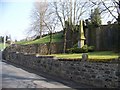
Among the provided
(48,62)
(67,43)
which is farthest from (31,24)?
(48,62)

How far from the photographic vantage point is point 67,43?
126 ft

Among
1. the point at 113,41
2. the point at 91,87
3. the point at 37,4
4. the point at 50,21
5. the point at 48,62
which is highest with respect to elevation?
the point at 37,4

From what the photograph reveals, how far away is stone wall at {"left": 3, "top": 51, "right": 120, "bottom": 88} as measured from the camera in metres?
13.4

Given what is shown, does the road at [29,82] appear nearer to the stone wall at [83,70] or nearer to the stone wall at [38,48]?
the stone wall at [83,70]

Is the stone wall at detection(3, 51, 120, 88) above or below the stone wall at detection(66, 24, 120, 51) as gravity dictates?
below

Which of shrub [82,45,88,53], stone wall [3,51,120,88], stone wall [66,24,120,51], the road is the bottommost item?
the road

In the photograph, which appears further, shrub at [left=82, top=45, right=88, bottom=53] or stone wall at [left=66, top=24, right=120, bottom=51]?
shrub at [left=82, top=45, right=88, bottom=53]

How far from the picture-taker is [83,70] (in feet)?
51.8

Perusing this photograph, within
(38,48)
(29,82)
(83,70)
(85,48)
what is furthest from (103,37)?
(29,82)

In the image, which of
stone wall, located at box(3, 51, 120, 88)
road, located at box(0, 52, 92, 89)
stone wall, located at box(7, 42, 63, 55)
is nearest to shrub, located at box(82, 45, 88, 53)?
stone wall, located at box(7, 42, 63, 55)

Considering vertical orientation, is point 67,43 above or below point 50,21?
below

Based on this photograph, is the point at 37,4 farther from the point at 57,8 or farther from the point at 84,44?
the point at 84,44

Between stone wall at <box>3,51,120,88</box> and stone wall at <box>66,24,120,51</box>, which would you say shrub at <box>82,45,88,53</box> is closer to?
stone wall at <box>66,24,120,51</box>

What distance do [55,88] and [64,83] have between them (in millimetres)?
1966
